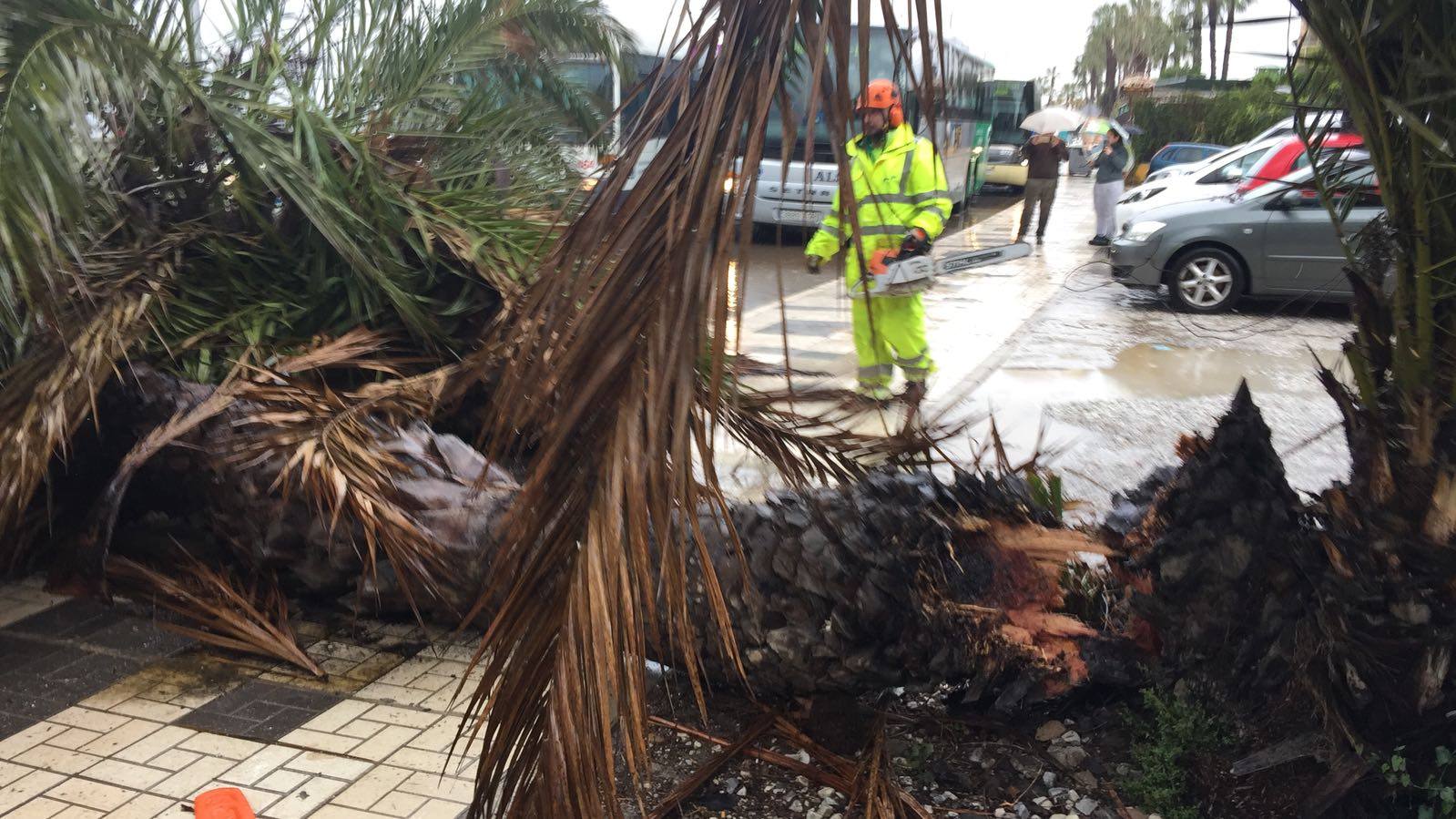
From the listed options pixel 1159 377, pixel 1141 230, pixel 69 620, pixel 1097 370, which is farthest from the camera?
pixel 1141 230

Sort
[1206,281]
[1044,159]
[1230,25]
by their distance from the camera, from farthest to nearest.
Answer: [1044,159], [1206,281], [1230,25]

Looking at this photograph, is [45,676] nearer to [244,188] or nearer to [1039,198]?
[244,188]

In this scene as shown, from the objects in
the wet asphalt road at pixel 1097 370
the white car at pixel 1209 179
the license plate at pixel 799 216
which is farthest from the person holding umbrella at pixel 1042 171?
the license plate at pixel 799 216

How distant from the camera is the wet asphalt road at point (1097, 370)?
552 centimetres

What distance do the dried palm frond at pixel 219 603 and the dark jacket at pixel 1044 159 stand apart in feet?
42.5

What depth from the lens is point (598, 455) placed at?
1735 mm

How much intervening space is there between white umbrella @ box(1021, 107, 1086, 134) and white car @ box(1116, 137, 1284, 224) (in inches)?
82.4

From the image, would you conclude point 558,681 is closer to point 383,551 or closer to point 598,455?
point 598,455

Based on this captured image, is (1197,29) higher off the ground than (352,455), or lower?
higher

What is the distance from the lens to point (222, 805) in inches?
112

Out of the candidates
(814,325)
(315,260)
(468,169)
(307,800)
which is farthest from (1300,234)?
(307,800)

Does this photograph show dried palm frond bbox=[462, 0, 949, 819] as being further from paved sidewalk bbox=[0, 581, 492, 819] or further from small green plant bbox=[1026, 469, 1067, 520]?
small green plant bbox=[1026, 469, 1067, 520]

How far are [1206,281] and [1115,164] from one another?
15.9ft

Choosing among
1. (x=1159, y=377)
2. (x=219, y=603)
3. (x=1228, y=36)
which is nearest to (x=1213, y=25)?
(x=1228, y=36)
